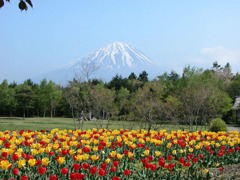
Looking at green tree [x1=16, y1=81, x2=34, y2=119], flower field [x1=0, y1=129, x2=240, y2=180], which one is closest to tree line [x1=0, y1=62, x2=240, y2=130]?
green tree [x1=16, y1=81, x2=34, y2=119]

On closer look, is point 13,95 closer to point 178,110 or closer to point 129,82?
point 129,82

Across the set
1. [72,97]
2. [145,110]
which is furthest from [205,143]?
[72,97]

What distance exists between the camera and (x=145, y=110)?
23781 millimetres

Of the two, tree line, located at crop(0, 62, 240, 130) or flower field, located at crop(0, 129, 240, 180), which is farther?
tree line, located at crop(0, 62, 240, 130)

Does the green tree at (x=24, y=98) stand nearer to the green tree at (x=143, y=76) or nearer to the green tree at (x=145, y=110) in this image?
the green tree at (x=143, y=76)

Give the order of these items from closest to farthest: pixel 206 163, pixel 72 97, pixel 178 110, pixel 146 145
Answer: pixel 206 163, pixel 146 145, pixel 72 97, pixel 178 110

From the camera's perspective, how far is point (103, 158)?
10547 mm

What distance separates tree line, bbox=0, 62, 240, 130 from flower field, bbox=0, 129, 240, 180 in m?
10.8

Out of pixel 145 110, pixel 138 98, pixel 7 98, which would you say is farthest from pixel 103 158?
pixel 7 98

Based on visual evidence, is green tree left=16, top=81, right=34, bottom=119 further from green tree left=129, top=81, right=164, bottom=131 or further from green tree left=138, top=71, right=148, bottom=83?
green tree left=129, top=81, right=164, bottom=131

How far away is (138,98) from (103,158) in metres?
14.7

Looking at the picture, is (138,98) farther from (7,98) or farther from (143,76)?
(143,76)

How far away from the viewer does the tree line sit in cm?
2559

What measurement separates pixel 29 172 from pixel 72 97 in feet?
60.3
